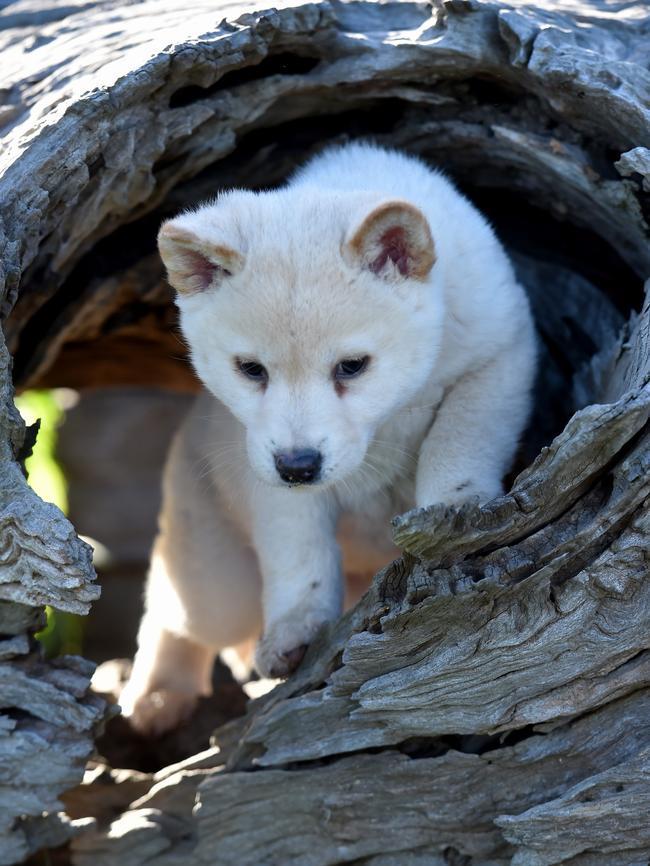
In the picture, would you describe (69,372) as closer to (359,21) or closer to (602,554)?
(359,21)

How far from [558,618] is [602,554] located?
230 mm

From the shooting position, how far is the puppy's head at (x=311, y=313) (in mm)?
3334

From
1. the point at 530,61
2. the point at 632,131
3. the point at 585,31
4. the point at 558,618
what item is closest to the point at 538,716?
the point at 558,618

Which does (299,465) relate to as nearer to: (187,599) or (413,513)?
(413,513)

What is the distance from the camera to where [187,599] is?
4910 millimetres

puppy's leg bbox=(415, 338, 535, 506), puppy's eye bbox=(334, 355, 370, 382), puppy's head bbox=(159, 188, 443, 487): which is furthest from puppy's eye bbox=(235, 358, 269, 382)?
puppy's leg bbox=(415, 338, 535, 506)

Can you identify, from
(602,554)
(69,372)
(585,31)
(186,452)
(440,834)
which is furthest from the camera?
(69,372)

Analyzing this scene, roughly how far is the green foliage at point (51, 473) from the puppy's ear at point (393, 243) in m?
4.12

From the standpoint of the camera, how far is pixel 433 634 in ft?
10.4

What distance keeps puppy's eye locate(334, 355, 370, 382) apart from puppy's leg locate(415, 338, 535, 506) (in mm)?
555

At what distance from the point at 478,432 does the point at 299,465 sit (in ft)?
2.88

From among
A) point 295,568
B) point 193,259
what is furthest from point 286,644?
point 193,259

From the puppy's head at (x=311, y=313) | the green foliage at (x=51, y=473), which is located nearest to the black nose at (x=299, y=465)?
the puppy's head at (x=311, y=313)

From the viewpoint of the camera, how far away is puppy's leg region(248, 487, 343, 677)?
3939mm
